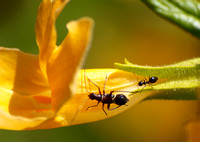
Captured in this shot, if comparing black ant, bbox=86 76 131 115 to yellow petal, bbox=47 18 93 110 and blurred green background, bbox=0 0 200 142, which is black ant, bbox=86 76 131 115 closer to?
yellow petal, bbox=47 18 93 110

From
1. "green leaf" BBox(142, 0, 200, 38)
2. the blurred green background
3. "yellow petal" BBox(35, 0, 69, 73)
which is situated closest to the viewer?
"yellow petal" BBox(35, 0, 69, 73)

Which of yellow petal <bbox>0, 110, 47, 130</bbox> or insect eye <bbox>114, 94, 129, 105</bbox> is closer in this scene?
yellow petal <bbox>0, 110, 47, 130</bbox>

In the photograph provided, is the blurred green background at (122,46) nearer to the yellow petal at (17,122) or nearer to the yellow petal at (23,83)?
the yellow petal at (23,83)

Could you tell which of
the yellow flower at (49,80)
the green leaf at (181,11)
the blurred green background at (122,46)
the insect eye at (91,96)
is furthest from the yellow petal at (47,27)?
the blurred green background at (122,46)

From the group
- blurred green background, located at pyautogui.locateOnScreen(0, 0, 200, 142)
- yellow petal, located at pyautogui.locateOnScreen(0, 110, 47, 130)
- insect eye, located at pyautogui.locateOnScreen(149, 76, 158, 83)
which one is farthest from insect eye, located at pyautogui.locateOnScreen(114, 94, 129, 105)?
blurred green background, located at pyautogui.locateOnScreen(0, 0, 200, 142)

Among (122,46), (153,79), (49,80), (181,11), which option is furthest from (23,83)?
(122,46)

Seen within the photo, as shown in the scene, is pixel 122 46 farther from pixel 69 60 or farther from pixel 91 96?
pixel 69 60
